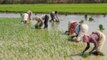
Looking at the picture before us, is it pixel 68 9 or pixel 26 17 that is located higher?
pixel 26 17

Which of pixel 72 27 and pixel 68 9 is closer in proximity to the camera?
pixel 72 27

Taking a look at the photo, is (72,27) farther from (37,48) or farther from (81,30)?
(37,48)

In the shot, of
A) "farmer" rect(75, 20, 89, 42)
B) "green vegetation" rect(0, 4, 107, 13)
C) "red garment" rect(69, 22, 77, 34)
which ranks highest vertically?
"farmer" rect(75, 20, 89, 42)

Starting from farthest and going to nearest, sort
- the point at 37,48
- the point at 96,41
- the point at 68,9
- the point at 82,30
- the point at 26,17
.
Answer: the point at 68,9 < the point at 26,17 < the point at 82,30 < the point at 37,48 < the point at 96,41

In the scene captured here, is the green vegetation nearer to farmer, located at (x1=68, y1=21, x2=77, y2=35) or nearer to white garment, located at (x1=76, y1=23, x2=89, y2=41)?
farmer, located at (x1=68, y1=21, x2=77, y2=35)

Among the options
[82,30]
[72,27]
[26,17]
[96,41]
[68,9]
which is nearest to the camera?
[96,41]

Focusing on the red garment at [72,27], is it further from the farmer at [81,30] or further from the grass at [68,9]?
the grass at [68,9]

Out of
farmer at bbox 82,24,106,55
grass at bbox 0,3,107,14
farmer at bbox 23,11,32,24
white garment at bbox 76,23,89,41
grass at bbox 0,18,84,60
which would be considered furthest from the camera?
grass at bbox 0,3,107,14

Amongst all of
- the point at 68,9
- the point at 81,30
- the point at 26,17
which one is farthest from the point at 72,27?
the point at 68,9

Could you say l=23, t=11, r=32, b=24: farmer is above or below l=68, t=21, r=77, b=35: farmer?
below

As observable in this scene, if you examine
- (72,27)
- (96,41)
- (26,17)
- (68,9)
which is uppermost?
(96,41)

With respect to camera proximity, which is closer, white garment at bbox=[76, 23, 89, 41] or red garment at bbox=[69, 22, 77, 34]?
white garment at bbox=[76, 23, 89, 41]

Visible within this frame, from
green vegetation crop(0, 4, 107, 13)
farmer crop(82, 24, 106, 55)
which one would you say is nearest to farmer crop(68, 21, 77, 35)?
farmer crop(82, 24, 106, 55)

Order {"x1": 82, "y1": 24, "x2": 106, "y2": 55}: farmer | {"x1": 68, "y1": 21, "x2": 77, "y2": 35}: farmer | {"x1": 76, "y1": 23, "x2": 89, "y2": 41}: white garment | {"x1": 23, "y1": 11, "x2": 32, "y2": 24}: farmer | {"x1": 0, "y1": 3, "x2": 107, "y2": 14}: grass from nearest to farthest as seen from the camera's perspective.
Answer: {"x1": 82, "y1": 24, "x2": 106, "y2": 55}: farmer, {"x1": 76, "y1": 23, "x2": 89, "y2": 41}: white garment, {"x1": 68, "y1": 21, "x2": 77, "y2": 35}: farmer, {"x1": 23, "y1": 11, "x2": 32, "y2": 24}: farmer, {"x1": 0, "y1": 3, "x2": 107, "y2": 14}: grass
